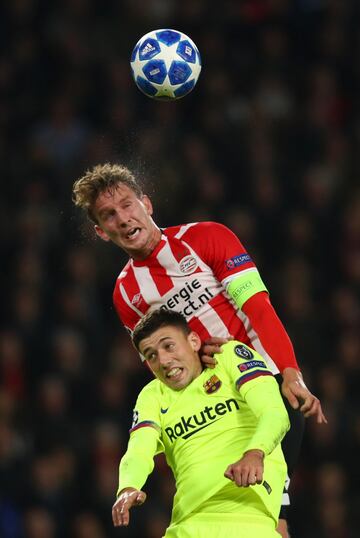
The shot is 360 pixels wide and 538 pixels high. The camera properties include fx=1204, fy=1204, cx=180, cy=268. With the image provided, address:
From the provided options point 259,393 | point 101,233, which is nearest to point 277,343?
point 259,393

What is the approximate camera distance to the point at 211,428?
4.91 metres

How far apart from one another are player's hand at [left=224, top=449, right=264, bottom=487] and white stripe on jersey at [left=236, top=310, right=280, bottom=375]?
1.00m

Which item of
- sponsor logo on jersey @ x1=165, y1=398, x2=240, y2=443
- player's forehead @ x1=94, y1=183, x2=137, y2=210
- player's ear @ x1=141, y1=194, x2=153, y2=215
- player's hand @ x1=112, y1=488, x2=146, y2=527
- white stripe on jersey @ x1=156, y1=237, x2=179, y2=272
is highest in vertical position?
player's forehead @ x1=94, y1=183, x2=137, y2=210

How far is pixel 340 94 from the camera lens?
36.2ft

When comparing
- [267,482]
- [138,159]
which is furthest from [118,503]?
[138,159]

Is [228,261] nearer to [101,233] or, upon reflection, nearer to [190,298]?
[190,298]

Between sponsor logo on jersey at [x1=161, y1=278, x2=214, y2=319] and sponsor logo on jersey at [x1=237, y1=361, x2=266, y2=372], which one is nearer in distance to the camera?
sponsor logo on jersey at [x1=237, y1=361, x2=266, y2=372]

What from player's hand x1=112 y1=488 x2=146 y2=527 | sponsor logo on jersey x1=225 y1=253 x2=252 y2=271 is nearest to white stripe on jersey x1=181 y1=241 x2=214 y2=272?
sponsor logo on jersey x1=225 y1=253 x2=252 y2=271

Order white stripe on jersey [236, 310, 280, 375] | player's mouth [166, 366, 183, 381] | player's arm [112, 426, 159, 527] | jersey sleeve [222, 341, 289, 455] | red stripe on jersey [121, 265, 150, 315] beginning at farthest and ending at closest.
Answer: red stripe on jersey [121, 265, 150, 315], white stripe on jersey [236, 310, 280, 375], player's mouth [166, 366, 183, 381], jersey sleeve [222, 341, 289, 455], player's arm [112, 426, 159, 527]

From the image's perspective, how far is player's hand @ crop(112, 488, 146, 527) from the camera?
450cm

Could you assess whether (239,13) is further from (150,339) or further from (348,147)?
(150,339)

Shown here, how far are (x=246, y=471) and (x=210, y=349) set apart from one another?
77 cm

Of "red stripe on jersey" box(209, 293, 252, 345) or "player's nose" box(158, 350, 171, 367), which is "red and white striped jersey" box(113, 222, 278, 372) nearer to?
"red stripe on jersey" box(209, 293, 252, 345)

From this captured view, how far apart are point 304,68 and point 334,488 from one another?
4.41 meters
